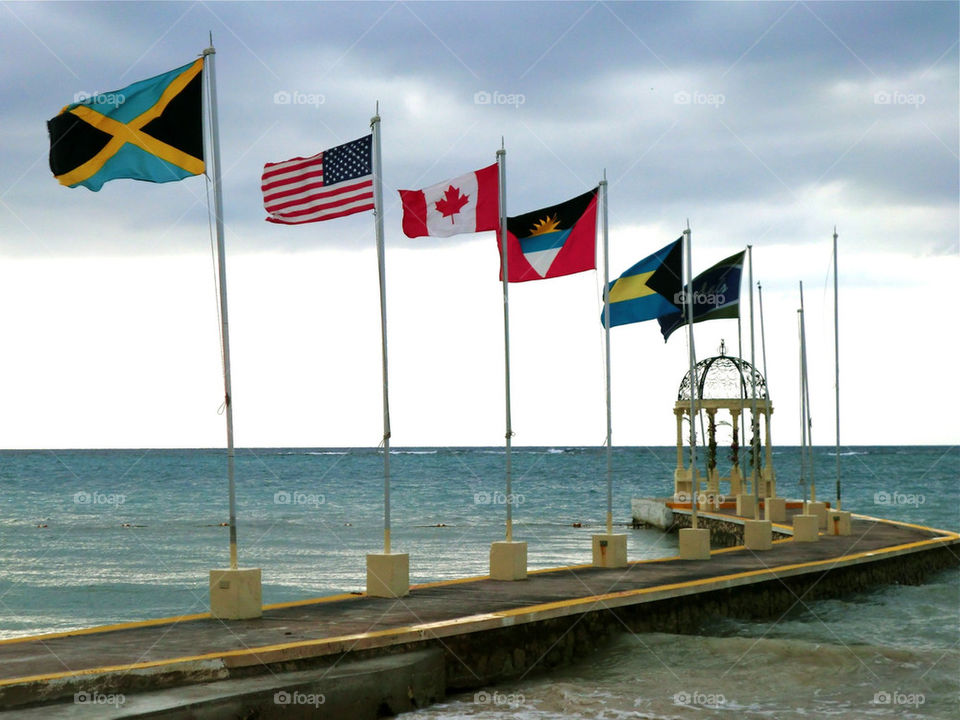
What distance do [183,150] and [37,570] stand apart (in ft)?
90.3

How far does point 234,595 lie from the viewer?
1703 centimetres

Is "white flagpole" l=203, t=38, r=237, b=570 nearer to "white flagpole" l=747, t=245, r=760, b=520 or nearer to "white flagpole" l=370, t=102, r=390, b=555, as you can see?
"white flagpole" l=370, t=102, r=390, b=555

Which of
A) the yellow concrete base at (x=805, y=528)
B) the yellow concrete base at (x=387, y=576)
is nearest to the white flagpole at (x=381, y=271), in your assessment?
the yellow concrete base at (x=387, y=576)

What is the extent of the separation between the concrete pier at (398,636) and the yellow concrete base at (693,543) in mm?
387

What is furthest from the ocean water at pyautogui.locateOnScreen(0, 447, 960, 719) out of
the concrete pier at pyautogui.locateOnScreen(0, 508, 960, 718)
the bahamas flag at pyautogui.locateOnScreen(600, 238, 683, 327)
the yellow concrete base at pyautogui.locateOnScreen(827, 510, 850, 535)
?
the bahamas flag at pyautogui.locateOnScreen(600, 238, 683, 327)

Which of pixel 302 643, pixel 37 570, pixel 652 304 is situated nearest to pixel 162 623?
pixel 302 643

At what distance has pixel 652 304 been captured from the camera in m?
26.4

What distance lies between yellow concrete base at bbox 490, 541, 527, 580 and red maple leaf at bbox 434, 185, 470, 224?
6830mm

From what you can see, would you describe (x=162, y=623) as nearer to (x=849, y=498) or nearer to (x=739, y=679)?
(x=739, y=679)

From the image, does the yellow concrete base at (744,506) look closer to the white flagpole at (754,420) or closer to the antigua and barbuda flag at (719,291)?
the white flagpole at (754,420)

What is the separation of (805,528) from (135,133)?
2465 cm

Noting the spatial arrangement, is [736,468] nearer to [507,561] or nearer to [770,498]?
[770,498]

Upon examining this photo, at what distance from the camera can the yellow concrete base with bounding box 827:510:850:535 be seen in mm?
37031

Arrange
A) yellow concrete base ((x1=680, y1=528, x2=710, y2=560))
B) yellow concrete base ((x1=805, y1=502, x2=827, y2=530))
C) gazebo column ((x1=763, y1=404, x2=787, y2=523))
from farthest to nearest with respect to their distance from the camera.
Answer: gazebo column ((x1=763, y1=404, x2=787, y2=523))
yellow concrete base ((x1=805, y1=502, x2=827, y2=530))
yellow concrete base ((x1=680, y1=528, x2=710, y2=560))
